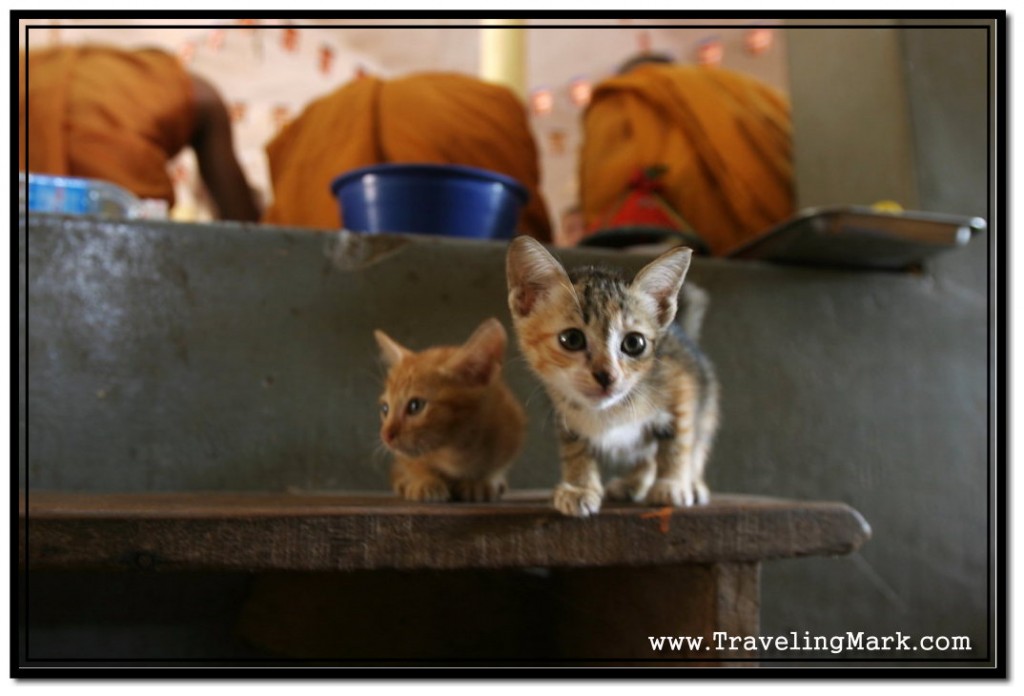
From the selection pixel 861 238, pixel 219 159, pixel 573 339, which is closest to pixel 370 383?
pixel 573 339

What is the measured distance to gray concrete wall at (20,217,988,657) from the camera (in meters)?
0.90

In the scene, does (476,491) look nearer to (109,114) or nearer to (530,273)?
(530,273)

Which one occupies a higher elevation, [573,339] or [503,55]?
[503,55]

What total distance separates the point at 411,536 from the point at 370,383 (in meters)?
0.28

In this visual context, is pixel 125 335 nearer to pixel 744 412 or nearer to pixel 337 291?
pixel 337 291

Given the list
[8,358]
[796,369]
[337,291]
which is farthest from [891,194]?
[8,358]

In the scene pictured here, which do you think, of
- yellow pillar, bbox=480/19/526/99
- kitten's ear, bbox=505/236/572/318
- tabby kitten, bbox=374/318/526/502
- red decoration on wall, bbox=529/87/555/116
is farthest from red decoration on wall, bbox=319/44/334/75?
kitten's ear, bbox=505/236/572/318

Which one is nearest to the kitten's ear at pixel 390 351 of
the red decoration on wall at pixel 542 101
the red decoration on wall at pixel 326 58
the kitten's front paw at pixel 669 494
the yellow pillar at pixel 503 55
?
the kitten's front paw at pixel 669 494

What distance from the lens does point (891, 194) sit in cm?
109

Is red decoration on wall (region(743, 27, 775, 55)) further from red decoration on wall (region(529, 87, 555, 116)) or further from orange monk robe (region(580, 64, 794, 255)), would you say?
red decoration on wall (region(529, 87, 555, 116))

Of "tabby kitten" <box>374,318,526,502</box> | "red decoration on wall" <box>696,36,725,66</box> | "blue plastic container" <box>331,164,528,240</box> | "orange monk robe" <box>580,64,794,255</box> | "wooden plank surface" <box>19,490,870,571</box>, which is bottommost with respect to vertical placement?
"wooden plank surface" <box>19,490,870,571</box>

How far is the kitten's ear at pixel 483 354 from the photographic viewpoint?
1.74 ft

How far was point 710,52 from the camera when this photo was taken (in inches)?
43.0

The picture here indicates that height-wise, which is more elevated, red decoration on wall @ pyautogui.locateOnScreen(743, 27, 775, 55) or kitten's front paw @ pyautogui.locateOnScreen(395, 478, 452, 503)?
red decoration on wall @ pyautogui.locateOnScreen(743, 27, 775, 55)
